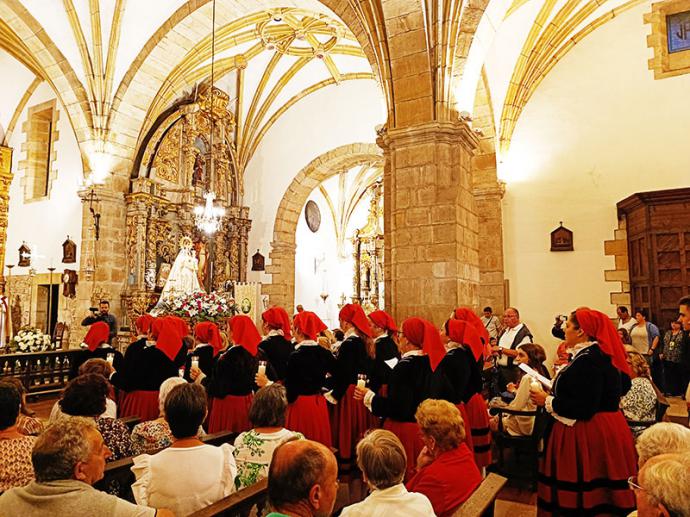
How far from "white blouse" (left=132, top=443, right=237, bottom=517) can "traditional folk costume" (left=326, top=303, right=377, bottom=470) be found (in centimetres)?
200

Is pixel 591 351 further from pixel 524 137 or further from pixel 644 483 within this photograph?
pixel 524 137

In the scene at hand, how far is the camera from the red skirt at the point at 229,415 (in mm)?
4199

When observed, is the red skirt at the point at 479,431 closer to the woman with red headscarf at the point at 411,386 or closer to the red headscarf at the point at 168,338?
the woman with red headscarf at the point at 411,386

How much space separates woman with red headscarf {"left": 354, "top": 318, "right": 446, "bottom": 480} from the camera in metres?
3.39

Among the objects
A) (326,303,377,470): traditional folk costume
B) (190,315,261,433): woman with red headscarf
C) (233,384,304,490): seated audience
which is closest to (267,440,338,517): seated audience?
(233,384,304,490): seated audience

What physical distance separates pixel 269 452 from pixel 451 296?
3.74m

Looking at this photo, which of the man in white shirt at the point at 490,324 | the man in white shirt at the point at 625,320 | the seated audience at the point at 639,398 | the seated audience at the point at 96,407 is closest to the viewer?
the seated audience at the point at 96,407

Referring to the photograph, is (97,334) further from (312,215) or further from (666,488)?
(312,215)

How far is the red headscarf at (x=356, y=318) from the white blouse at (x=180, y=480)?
2155 mm

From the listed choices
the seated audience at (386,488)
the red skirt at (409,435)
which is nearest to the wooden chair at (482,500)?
the seated audience at (386,488)

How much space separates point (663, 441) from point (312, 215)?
55.1ft

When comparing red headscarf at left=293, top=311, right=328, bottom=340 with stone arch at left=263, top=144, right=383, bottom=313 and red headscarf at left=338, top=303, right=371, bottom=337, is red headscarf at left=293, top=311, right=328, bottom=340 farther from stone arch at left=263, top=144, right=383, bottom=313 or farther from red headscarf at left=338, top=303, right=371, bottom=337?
stone arch at left=263, top=144, right=383, bottom=313

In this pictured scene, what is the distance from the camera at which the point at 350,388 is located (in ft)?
14.0

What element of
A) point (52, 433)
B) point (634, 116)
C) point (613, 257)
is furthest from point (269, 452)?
point (634, 116)
